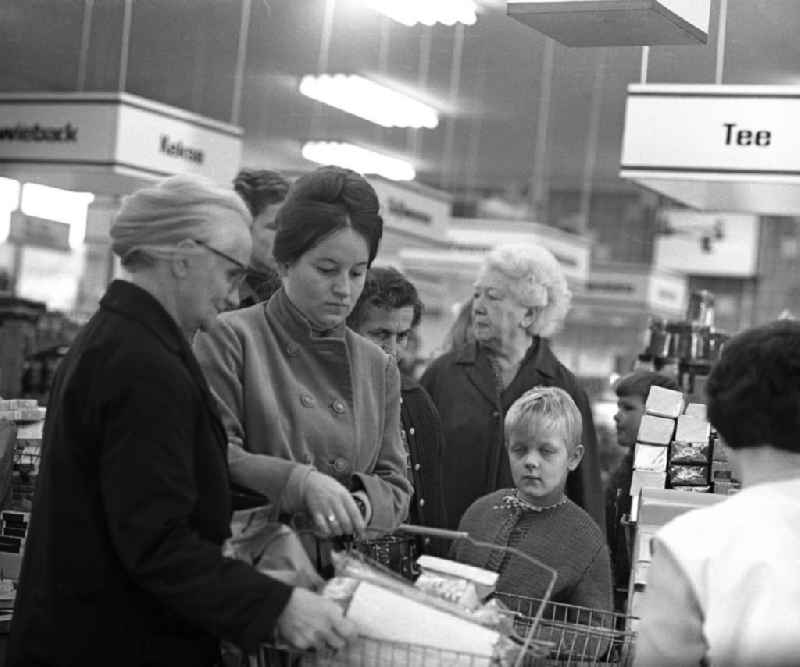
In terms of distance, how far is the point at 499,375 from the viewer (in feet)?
17.4

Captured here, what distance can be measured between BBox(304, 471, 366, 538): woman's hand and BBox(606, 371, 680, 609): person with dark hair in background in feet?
8.68

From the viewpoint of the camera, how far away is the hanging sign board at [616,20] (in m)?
4.27

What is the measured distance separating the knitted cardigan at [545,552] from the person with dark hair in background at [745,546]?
1355 mm

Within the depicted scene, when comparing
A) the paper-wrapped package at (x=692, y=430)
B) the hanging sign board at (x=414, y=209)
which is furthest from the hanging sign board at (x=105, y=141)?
the paper-wrapped package at (x=692, y=430)

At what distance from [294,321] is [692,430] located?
1.52 m

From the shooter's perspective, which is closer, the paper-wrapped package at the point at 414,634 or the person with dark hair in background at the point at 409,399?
the paper-wrapped package at the point at 414,634

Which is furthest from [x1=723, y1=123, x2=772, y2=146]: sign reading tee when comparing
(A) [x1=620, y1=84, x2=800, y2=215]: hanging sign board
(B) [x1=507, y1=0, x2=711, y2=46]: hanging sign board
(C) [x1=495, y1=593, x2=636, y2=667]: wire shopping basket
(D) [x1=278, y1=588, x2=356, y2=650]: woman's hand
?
(D) [x1=278, y1=588, x2=356, y2=650]: woman's hand

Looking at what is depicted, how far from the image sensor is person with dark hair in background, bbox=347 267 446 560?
4395 millimetres

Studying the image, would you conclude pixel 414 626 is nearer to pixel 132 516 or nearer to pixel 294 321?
pixel 132 516

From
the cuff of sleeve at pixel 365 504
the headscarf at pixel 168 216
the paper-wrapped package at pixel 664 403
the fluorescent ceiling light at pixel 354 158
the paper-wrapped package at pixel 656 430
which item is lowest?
the cuff of sleeve at pixel 365 504

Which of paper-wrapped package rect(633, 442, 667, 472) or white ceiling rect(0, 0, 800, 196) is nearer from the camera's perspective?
paper-wrapped package rect(633, 442, 667, 472)

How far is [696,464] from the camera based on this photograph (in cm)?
407

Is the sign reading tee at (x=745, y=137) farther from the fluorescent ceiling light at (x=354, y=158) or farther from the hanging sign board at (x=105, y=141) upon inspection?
the fluorescent ceiling light at (x=354, y=158)

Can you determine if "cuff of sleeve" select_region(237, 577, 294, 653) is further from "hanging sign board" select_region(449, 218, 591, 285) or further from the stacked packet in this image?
"hanging sign board" select_region(449, 218, 591, 285)
